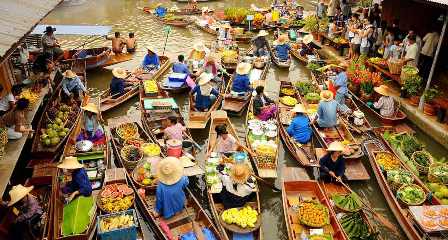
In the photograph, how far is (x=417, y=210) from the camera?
8.19 meters

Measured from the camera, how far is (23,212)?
7414mm

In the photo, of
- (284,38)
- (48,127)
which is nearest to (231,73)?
(284,38)

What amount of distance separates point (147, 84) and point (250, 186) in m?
6.79

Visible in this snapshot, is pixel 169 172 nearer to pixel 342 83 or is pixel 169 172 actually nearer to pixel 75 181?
pixel 75 181

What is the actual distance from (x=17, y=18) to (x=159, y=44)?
511 inches

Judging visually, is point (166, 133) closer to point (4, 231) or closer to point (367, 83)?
point (4, 231)

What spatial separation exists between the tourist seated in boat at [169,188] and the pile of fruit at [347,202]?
11.5 feet

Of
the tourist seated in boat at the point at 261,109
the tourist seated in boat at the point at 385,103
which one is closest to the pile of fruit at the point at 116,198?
the tourist seated in boat at the point at 261,109

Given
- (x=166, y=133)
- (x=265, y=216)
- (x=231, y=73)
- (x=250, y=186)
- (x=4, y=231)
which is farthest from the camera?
(x=231, y=73)

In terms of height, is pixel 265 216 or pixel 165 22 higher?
pixel 165 22

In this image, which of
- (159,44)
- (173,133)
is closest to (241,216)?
(173,133)

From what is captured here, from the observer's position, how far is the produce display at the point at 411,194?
8.76 metres

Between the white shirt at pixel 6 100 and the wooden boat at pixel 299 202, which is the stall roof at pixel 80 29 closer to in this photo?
the white shirt at pixel 6 100

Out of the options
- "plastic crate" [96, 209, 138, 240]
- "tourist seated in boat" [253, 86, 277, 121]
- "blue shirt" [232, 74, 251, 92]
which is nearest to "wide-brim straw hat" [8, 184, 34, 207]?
"plastic crate" [96, 209, 138, 240]
